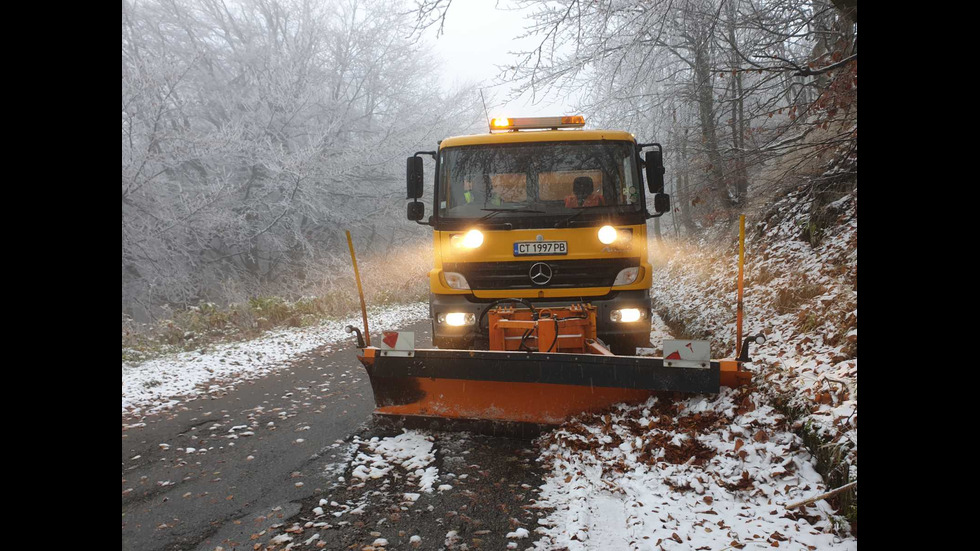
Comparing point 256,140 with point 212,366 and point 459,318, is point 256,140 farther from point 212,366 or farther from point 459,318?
point 459,318

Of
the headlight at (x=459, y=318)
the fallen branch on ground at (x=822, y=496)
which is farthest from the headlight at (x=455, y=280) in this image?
the fallen branch on ground at (x=822, y=496)

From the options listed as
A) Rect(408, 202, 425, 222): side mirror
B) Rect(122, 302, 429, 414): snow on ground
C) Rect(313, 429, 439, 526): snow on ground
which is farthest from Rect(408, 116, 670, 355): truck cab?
Rect(122, 302, 429, 414): snow on ground

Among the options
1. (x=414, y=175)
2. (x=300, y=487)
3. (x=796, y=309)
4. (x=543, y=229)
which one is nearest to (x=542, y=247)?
(x=543, y=229)

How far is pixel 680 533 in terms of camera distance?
2.80 meters

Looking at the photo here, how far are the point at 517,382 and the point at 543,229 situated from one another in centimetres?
148

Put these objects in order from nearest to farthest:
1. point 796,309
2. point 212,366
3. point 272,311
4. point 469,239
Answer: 1. point 469,239
2. point 796,309
3. point 212,366
4. point 272,311

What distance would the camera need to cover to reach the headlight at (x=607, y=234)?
15.9 feet

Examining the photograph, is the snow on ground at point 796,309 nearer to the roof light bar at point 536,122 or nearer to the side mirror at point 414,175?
the roof light bar at point 536,122

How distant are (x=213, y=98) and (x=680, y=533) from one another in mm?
17494

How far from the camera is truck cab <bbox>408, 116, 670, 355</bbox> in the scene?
4859 millimetres

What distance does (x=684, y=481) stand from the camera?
10.8 feet

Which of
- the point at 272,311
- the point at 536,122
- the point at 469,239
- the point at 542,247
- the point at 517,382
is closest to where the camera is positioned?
the point at 517,382
